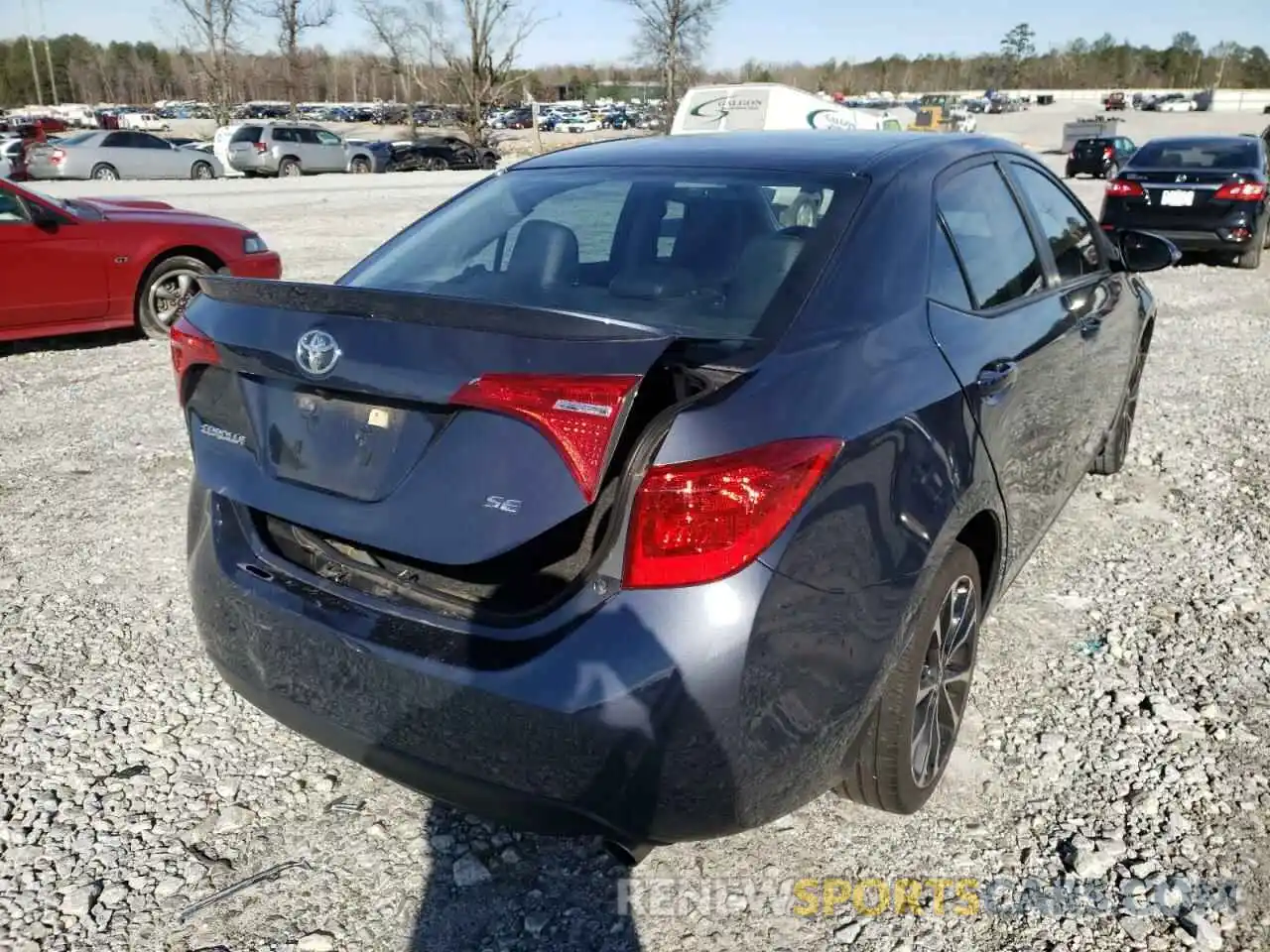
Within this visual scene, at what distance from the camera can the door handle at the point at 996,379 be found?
2574 millimetres

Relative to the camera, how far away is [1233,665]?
3418 millimetres

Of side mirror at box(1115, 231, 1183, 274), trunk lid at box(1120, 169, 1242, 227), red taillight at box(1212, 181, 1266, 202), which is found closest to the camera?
side mirror at box(1115, 231, 1183, 274)

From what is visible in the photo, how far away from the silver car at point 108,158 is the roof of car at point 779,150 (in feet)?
87.0

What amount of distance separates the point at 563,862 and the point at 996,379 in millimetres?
1629

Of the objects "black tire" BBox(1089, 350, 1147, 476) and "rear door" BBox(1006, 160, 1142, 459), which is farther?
"black tire" BBox(1089, 350, 1147, 476)

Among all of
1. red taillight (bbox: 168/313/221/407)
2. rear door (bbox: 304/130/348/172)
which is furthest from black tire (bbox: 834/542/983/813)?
rear door (bbox: 304/130/348/172)

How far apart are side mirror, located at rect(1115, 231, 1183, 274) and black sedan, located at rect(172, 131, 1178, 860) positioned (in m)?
1.80

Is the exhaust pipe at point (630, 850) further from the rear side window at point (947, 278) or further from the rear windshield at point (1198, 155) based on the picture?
the rear windshield at point (1198, 155)

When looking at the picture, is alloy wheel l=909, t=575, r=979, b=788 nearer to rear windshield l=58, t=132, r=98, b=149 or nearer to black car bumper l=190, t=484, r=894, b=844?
black car bumper l=190, t=484, r=894, b=844

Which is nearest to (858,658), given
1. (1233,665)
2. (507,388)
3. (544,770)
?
(544,770)

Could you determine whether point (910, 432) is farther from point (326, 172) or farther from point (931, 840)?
point (326, 172)

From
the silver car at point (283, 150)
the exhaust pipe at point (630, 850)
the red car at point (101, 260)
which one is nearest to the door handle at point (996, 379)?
the exhaust pipe at point (630, 850)

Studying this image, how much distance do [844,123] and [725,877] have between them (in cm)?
1961

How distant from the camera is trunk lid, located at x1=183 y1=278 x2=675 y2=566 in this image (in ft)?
5.97
